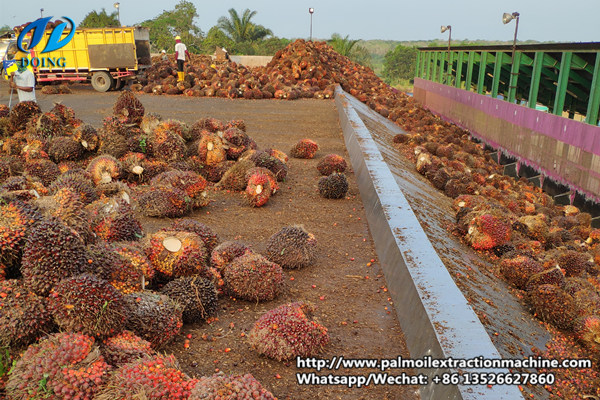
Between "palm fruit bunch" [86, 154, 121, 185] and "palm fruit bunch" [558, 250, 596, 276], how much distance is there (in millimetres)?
5648

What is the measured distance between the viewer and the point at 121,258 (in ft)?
9.26

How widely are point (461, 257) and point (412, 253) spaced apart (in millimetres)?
1648

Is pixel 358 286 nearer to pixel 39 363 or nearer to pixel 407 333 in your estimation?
pixel 407 333

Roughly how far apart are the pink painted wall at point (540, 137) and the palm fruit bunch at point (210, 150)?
8571 mm

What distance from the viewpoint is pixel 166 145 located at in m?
6.43

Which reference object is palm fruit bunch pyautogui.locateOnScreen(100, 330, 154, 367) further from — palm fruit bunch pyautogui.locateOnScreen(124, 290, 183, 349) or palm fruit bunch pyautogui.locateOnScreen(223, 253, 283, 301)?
palm fruit bunch pyautogui.locateOnScreen(223, 253, 283, 301)

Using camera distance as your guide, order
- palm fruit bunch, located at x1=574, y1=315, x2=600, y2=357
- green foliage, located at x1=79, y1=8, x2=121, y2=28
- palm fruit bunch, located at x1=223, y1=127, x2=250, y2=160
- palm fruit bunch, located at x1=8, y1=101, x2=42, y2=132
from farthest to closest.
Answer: green foliage, located at x1=79, y1=8, x2=121, y2=28 → palm fruit bunch, located at x1=8, y1=101, x2=42, y2=132 → palm fruit bunch, located at x1=223, y1=127, x2=250, y2=160 → palm fruit bunch, located at x1=574, y1=315, x2=600, y2=357

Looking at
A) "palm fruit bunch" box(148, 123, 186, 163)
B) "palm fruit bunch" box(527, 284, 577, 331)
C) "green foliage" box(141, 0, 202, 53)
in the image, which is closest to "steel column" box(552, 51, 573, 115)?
"palm fruit bunch" box(527, 284, 577, 331)

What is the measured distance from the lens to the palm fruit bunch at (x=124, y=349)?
221 cm

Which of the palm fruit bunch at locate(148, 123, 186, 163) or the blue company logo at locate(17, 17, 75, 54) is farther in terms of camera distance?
the blue company logo at locate(17, 17, 75, 54)

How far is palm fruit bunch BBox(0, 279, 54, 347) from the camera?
2271mm

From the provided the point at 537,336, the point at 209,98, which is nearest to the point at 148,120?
the point at 537,336

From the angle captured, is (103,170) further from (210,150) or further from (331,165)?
(331,165)

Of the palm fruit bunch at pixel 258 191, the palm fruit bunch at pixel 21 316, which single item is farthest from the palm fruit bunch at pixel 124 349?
the palm fruit bunch at pixel 258 191
